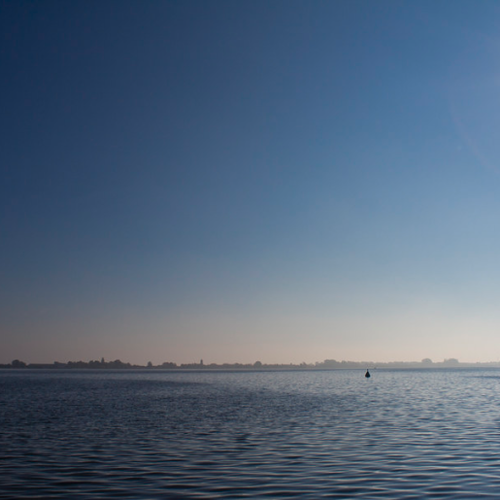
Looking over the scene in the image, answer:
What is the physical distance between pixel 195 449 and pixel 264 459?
5446 mm

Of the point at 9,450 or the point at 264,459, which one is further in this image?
the point at 9,450

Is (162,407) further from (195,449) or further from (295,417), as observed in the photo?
(195,449)

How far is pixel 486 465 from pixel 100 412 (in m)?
41.1

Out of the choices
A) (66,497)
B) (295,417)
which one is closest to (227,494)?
(66,497)

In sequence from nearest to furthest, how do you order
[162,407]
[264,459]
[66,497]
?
1. [66,497]
2. [264,459]
3. [162,407]

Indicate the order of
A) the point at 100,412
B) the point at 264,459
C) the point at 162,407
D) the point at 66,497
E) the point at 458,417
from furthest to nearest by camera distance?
1. the point at 162,407
2. the point at 100,412
3. the point at 458,417
4. the point at 264,459
5. the point at 66,497

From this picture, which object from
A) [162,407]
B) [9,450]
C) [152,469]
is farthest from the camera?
[162,407]

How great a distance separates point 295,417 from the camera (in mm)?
48781

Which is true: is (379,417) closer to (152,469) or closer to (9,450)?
(152,469)

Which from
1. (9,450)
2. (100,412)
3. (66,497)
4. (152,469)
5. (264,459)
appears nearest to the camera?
(66,497)

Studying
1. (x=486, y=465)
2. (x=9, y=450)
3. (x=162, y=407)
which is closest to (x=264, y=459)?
(x=486, y=465)

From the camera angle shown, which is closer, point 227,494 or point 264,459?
point 227,494

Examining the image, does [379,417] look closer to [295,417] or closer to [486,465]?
[295,417]

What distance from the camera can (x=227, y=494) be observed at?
19.9 m
